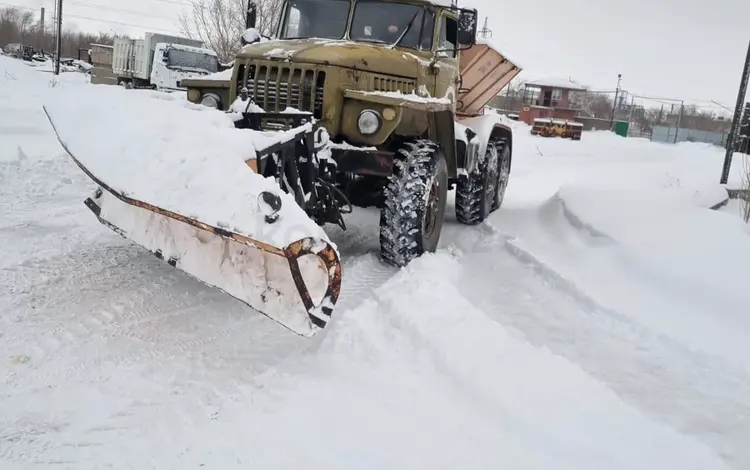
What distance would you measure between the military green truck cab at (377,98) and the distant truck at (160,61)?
48.6 ft

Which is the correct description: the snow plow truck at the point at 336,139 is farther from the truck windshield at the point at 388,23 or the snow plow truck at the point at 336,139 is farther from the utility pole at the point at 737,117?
the utility pole at the point at 737,117

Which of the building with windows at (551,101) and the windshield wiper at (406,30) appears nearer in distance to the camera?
the windshield wiper at (406,30)

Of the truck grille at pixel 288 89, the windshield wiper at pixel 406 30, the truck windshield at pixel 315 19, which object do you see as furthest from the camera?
the truck windshield at pixel 315 19

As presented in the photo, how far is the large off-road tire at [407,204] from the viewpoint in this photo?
17.3 ft

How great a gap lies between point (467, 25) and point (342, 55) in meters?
2.06

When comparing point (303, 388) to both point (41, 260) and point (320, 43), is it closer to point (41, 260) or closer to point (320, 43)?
point (41, 260)

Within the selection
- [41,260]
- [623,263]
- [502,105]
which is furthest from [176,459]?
[502,105]

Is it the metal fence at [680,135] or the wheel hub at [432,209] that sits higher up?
the metal fence at [680,135]

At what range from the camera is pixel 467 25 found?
22.5 feet

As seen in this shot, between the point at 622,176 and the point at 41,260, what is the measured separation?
42.4 ft

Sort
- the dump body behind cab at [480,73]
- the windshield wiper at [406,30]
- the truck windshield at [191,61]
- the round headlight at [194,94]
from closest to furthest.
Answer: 1. the round headlight at [194,94]
2. the windshield wiper at [406,30]
3. the dump body behind cab at [480,73]
4. the truck windshield at [191,61]

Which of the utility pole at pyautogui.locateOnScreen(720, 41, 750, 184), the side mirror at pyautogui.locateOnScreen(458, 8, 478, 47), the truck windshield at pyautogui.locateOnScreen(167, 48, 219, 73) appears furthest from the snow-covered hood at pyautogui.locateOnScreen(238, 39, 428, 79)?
the truck windshield at pyautogui.locateOnScreen(167, 48, 219, 73)

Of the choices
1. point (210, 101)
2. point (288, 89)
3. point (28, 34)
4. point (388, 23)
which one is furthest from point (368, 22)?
point (28, 34)

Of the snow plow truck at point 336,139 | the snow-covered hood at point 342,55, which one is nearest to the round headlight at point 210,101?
the snow plow truck at point 336,139
